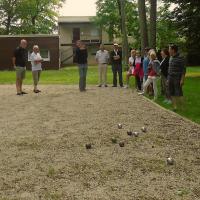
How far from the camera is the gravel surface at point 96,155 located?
257 inches

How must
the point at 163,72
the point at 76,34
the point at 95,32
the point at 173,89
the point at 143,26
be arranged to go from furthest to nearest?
the point at 95,32 → the point at 76,34 → the point at 143,26 → the point at 163,72 → the point at 173,89

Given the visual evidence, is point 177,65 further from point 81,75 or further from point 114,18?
point 114,18

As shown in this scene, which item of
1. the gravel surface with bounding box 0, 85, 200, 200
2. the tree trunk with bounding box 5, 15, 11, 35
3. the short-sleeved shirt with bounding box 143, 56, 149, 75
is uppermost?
the tree trunk with bounding box 5, 15, 11, 35

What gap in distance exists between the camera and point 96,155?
8.53m

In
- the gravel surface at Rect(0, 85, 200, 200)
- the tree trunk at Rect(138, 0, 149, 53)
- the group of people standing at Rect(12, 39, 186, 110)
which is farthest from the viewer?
the tree trunk at Rect(138, 0, 149, 53)

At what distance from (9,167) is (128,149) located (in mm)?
2197

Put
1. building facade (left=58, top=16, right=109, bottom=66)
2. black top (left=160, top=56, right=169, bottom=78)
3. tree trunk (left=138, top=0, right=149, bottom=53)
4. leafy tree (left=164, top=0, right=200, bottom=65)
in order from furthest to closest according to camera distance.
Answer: building facade (left=58, top=16, right=109, bottom=66) → leafy tree (left=164, top=0, right=200, bottom=65) → tree trunk (left=138, top=0, right=149, bottom=53) → black top (left=160, top=56, right=169, bottom=78)

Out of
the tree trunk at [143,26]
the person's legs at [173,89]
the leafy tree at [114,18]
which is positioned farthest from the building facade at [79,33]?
the person's legs at [173,89]

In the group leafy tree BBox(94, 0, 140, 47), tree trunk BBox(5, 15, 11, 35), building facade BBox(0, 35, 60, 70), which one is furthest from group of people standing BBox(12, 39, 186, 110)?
tree trunk BBox(5, 15, 11, 35)

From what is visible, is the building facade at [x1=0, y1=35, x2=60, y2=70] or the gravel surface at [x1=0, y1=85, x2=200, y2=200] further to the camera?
the building facade at [x1=0, y1=35, x2=60, y2=70]

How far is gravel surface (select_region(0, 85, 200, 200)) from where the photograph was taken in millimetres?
6524

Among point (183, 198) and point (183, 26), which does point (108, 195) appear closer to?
point (183, 198)

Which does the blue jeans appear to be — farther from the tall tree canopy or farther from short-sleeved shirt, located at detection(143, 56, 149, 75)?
the tall tree canopy

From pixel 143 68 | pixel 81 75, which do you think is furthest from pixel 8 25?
pixel 143 68
